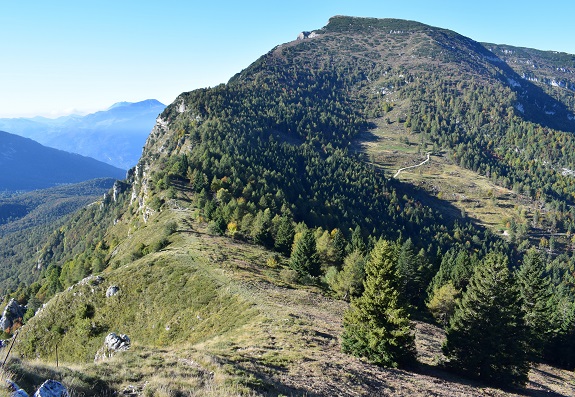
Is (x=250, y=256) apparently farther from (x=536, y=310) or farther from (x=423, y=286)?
(x=536, y=310)

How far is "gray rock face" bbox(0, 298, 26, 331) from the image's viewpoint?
83.8 meters

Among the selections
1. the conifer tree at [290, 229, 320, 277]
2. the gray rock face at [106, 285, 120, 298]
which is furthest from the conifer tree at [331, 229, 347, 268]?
the gray rock face at [106, 285, 120, 298]

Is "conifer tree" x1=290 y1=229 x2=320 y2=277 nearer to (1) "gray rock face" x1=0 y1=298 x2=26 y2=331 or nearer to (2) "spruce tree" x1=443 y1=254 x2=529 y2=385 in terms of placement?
(2) "spruce tree" x1=443 y1=254 x2=529 y2=385

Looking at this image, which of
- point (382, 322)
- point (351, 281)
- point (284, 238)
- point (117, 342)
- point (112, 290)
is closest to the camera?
point (382, 322)

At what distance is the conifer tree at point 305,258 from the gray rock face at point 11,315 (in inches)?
2916

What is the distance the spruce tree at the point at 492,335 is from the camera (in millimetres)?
30609

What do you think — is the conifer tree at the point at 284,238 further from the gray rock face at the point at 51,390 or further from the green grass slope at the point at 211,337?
the gray rock face at the point at 51,390

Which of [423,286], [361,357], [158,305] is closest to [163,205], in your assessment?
[158,305]

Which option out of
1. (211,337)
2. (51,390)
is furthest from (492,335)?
(51,390)

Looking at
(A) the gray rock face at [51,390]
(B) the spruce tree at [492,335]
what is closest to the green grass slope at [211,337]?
(A) the gray rock face at [51,390]

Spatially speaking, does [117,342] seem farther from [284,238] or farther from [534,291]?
[534,291]

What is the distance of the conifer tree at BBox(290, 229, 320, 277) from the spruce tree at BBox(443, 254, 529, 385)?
1314 inches

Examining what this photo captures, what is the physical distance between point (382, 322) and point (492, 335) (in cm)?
1098

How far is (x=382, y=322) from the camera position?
28.0m
